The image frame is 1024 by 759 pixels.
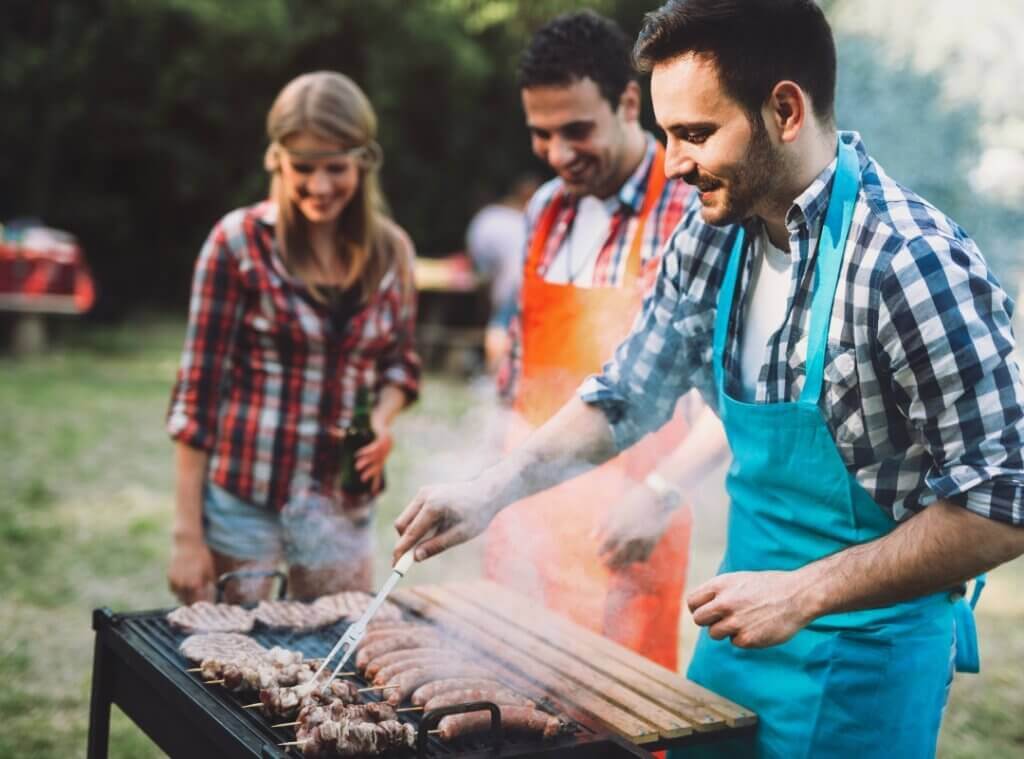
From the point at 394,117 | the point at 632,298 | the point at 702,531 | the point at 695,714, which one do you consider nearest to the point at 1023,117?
the point at 702,531

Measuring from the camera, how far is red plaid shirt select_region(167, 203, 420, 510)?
3.64 m

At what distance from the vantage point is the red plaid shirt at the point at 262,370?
3639mm

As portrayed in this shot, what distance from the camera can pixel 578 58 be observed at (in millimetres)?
3398

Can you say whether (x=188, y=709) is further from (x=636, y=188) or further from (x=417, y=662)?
(x=636, y=188)

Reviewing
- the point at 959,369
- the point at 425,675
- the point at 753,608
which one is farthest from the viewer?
the point at 425,675

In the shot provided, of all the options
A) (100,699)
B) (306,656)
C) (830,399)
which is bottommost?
(100,699)

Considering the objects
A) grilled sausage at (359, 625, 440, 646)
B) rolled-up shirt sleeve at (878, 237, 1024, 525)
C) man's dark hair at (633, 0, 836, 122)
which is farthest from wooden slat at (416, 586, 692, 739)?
man's dark hair at (633, 0, 836, 122)

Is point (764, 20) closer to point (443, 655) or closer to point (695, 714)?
point (695, 714)

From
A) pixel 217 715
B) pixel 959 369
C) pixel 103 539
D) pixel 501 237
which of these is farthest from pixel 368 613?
pixel 501 237

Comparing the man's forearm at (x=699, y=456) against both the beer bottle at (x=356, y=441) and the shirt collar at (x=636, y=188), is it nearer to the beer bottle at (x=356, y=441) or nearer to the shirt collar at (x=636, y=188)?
the shirt collar at (x=636, y=188)

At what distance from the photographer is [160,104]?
17734 millimetres

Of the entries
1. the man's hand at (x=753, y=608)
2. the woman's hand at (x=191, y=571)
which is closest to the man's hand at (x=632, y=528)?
the man's hand at (x=753, y=608)

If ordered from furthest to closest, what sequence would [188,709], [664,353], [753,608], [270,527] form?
[270,527], [664,353], [188,709], [753,608]

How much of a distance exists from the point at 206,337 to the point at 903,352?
242 cm
